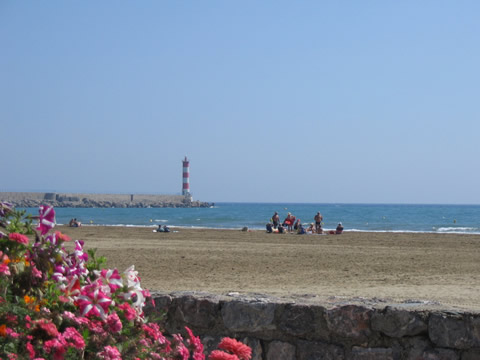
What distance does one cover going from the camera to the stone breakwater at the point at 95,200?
351ft

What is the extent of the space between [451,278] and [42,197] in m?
112

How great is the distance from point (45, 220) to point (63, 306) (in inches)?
13.8

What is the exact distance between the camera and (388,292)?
32.4ft

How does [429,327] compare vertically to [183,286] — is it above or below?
above

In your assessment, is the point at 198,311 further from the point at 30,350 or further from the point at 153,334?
the point at 30,350

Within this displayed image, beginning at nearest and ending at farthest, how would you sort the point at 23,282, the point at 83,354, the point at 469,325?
1. the point at 83,354
2. the point at 23,282
3. the point at 469,325

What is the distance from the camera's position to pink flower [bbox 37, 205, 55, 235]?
2.48 meters

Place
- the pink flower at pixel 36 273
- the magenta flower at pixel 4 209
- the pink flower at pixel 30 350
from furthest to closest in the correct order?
the magenta flower at pixel 4 209 → the pink flower at pixel 36 273 → the pink flower at pixel 30 350

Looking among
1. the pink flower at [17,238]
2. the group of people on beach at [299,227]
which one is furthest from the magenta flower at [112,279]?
the group of people on beach at [299,227]

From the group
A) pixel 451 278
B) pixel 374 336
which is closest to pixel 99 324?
pixel 374 336

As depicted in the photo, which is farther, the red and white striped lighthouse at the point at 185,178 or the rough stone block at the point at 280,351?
the red and white striped lighthouse at the point at 185,178

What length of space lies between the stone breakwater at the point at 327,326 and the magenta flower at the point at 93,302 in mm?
1835

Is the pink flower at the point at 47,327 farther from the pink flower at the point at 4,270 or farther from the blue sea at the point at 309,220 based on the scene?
the blue sea at the point at 309,220

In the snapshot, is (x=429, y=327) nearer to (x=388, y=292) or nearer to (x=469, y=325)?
(x=469, y=325)
